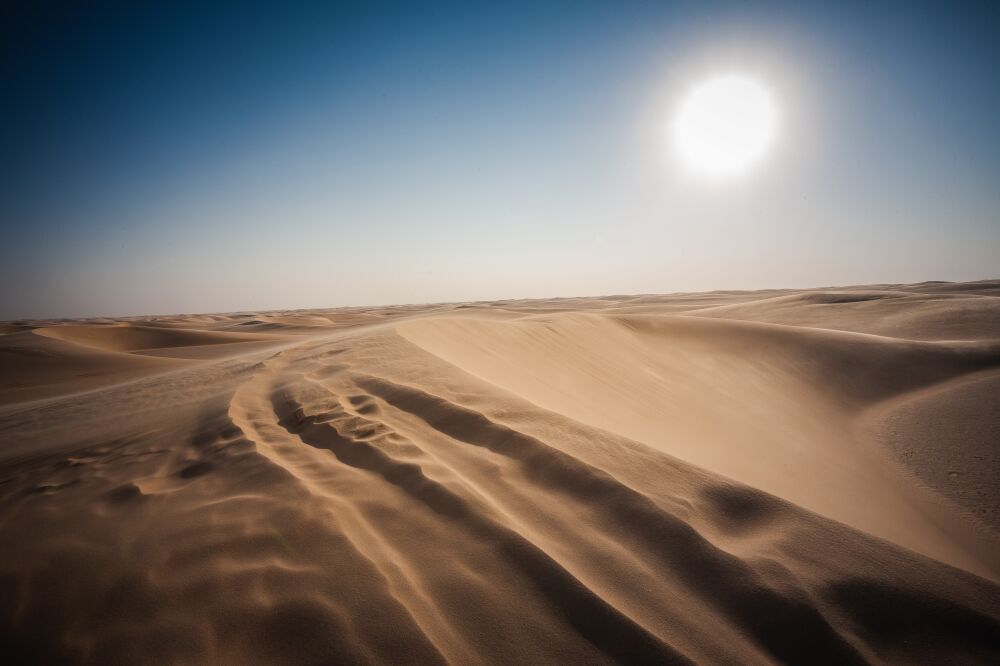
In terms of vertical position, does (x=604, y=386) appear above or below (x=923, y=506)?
above

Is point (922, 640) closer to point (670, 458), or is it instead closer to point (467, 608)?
point (670, 458)

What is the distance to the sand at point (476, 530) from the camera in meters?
1.42

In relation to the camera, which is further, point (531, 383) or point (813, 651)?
point (531, 383)

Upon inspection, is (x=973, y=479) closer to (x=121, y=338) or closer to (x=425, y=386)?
(x=425, y=386)

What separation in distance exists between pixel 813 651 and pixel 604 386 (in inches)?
171

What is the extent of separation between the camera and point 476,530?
1.87m

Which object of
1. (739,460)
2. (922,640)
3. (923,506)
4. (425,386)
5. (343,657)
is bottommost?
(923,506)

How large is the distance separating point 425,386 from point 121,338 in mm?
19468

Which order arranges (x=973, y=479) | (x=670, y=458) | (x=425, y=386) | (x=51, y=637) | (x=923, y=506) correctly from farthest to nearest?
(x=425, y=386) < (x=973, y=479) < (x=923, y=506) < (x=670, y=458) < (x=51, y=637)

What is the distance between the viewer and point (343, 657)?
1.33m

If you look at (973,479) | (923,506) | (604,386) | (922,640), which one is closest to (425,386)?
(604,386)

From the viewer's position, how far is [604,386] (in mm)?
5684

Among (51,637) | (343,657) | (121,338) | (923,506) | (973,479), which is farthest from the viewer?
(121,338)

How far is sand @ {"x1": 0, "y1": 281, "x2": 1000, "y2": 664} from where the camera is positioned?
56.1 inches
